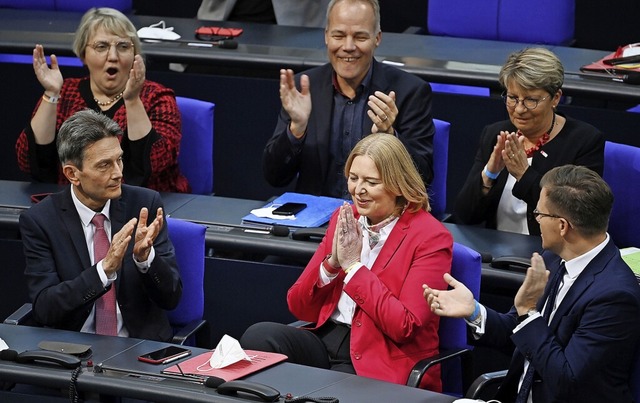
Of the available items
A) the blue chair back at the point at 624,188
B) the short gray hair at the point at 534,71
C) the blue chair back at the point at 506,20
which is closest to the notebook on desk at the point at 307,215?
the short gray hair at the point at 534,71

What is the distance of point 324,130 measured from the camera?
458 centimetres

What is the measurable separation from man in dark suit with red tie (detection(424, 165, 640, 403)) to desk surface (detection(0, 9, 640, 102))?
1628 mm

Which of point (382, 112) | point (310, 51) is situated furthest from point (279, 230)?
point (310, 51)

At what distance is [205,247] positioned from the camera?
421 centimetres

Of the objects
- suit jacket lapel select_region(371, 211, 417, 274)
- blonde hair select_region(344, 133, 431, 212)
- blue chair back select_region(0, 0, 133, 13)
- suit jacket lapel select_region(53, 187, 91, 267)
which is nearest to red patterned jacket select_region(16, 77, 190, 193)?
suit jacket lapel select_region(53, 187, 91, 267)

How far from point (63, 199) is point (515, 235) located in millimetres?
1542

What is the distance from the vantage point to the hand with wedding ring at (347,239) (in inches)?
142

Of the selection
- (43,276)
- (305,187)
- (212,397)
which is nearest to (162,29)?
(305,187)

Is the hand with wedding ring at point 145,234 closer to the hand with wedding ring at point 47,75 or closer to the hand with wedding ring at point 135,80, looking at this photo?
the hand with wedding ring at point 135,80

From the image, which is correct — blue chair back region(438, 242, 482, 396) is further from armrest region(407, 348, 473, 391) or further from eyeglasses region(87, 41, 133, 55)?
eyeglasses region(87, 41, 133, 55)

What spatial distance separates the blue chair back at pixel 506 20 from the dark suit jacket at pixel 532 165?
157 centimetres

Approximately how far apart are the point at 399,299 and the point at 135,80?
4.93 feet

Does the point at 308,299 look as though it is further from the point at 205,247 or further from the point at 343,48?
the point at 343,48

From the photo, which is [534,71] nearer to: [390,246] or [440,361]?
[390,246]
